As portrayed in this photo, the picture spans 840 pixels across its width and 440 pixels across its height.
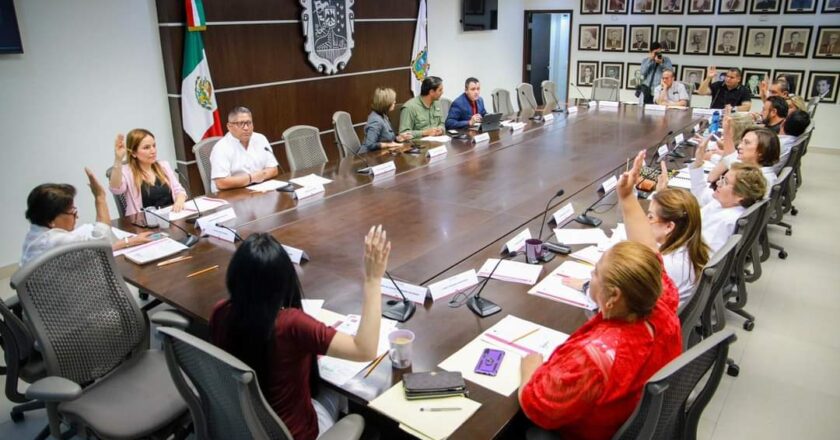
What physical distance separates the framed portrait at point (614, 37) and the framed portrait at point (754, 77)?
1.82 meters

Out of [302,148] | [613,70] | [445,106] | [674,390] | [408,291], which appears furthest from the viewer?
[613,70]

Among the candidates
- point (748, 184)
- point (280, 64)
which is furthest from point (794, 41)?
point (280, 64)

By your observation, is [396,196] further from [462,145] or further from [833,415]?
[833,415]

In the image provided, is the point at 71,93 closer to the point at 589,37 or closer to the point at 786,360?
the point at 786,360

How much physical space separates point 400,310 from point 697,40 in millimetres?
8058

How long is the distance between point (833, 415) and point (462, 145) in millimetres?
3303

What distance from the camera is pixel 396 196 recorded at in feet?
11.8

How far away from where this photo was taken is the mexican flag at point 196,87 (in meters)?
4.81

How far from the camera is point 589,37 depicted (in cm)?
927

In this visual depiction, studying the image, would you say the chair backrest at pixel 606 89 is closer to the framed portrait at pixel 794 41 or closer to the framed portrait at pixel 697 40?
the framed portrait at pixel 697 40

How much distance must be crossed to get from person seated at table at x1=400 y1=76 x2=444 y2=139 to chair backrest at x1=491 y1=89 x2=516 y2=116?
1.78m

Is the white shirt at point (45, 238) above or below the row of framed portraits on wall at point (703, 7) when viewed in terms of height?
below

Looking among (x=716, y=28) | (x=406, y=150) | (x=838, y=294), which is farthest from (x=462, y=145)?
(x=716, y=28)

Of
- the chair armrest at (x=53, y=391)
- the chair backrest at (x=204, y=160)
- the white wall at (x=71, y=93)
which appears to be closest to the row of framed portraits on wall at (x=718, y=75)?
the chair backrest at (x=204, y=160)
